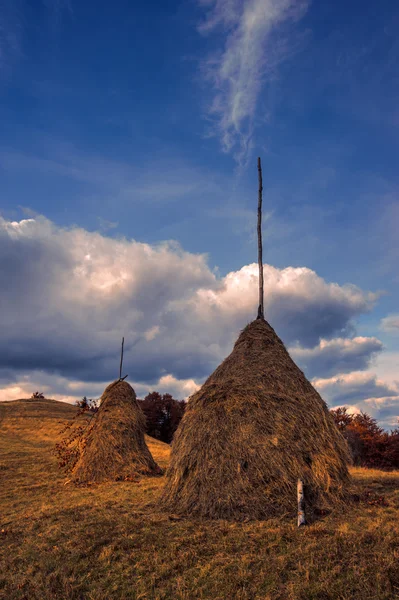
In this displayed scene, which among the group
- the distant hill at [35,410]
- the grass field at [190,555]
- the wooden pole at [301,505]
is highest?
the distant hill at [35,410]

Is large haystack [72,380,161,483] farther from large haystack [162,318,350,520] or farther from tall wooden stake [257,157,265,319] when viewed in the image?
tall wooden stake [257,157,265,319]

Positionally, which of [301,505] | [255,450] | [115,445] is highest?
[255,450]

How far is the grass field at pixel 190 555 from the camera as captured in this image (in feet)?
21.2

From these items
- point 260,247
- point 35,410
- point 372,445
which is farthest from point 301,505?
point 35,410

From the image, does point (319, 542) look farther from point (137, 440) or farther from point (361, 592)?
point (137, 440)

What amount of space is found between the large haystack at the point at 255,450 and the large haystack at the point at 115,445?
669 centimetres


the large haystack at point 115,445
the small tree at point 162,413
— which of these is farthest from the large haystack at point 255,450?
the small tree at point 162,413

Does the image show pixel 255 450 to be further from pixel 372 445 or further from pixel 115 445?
pixel 372 445

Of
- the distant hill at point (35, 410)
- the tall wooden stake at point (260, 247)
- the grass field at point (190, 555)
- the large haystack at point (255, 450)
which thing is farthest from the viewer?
the distant hill at point (35, 410)

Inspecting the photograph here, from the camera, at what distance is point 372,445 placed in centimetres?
2898

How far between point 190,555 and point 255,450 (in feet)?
12.1

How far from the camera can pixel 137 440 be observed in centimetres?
1955

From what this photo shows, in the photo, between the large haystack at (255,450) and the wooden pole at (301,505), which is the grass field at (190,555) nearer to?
the wooden pole at (301,505)

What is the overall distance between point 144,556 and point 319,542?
3.53 meters
